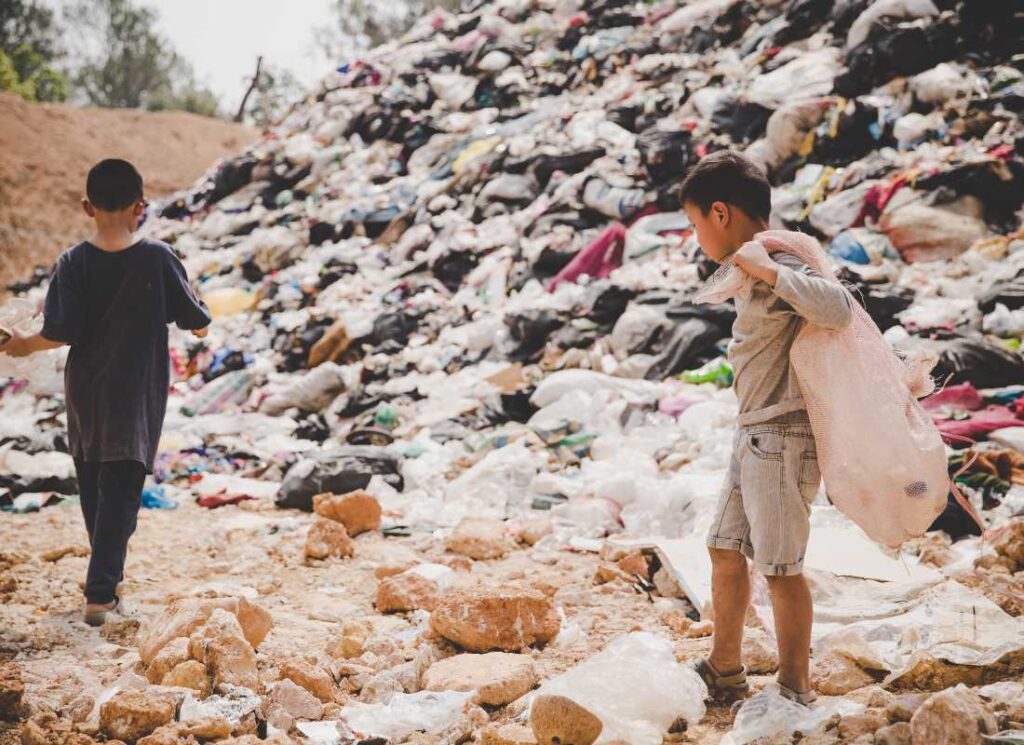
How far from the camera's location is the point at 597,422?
385 cm

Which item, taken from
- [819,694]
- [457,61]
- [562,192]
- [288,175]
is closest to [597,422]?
[819,694]

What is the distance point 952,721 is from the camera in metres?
1.21

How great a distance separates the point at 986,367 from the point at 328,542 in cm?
276

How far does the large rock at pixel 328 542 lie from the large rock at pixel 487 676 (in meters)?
1.03

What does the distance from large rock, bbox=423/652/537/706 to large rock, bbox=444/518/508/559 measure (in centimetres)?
89

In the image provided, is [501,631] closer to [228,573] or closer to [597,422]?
[228,573]

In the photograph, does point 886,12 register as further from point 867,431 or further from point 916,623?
point 867,431

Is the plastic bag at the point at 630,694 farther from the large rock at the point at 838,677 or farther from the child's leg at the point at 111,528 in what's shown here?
the child's leg at the point at 111,528

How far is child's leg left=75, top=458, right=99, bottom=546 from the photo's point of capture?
2230mm

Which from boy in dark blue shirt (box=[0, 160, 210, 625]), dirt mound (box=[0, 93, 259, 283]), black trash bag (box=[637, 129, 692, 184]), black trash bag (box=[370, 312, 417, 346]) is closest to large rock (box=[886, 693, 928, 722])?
boy in dark blue shirt (box=[0, 160, 210, 625])

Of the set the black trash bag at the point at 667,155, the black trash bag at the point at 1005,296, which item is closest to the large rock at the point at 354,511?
the black trash bag at the point at 1005,296

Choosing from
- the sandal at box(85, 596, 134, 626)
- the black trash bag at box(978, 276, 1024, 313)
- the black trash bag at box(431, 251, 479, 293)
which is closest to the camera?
the sandal at box(85, 596, 134, 626)

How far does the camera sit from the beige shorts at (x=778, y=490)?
4.67ft

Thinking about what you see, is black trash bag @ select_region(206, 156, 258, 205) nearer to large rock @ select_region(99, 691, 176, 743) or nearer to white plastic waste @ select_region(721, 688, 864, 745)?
large rock @ select_region(99, 691, 176, 743)
